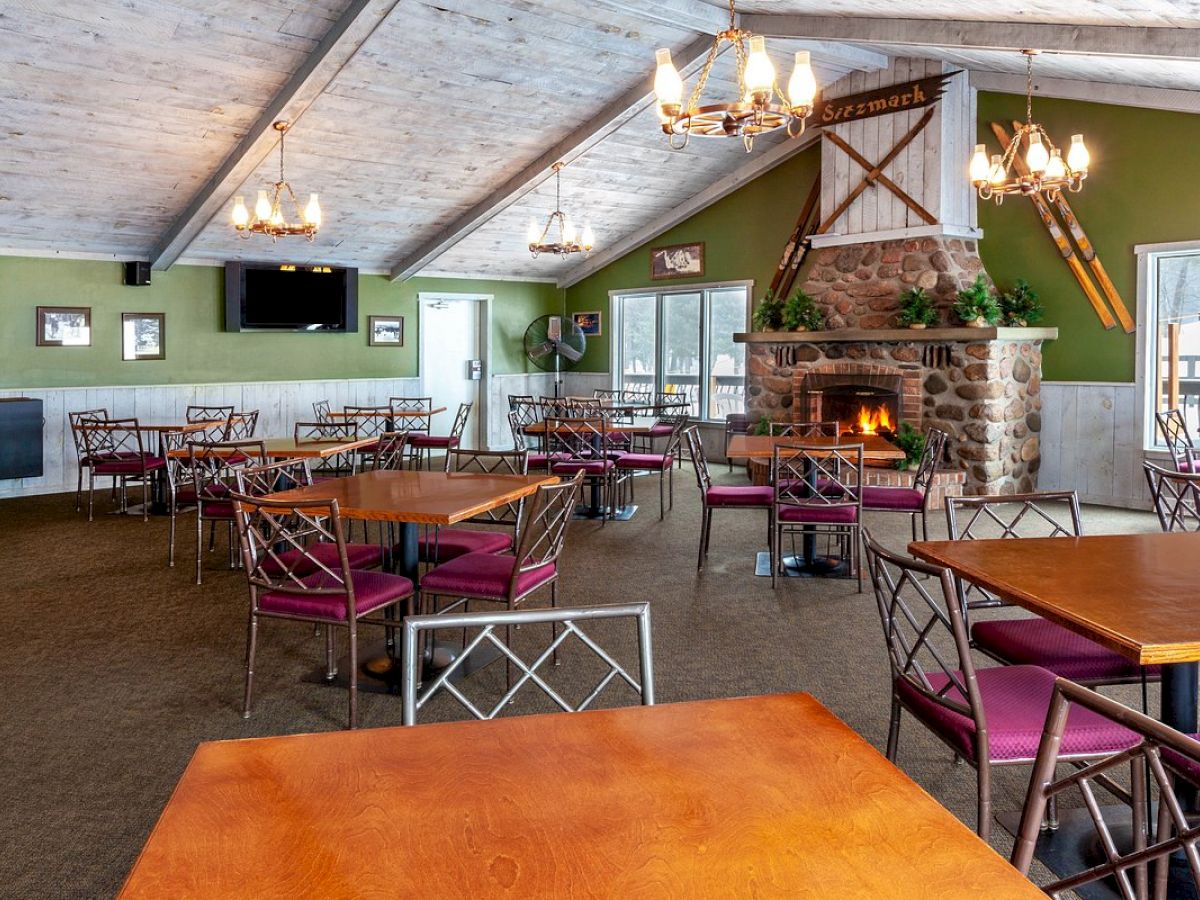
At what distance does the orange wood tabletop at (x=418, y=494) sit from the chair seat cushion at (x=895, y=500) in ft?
7.30

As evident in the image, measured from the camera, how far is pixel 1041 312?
813cm

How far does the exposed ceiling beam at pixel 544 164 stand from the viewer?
7.55m

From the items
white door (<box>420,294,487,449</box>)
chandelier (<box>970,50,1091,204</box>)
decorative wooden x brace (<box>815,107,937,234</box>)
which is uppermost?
decorative wooden x brace (<box>815,107,937,234</box>)

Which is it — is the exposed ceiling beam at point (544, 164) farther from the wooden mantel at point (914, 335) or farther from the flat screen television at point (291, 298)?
the wooden mantel at point (914, 335)

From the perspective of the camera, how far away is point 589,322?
12.5 meters

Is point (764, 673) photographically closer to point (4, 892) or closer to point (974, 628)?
point (974, 628)

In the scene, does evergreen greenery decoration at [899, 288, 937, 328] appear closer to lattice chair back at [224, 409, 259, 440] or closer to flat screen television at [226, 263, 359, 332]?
lattice chair back at [224, 409, 259, 440]

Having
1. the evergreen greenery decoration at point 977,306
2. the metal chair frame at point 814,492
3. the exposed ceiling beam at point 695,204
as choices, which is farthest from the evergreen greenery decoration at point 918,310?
the metal chair frame at point 814,492

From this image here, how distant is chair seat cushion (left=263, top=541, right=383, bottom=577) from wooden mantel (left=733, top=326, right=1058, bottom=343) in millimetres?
5452

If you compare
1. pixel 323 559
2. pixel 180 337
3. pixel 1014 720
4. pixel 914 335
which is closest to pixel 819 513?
pixel 323 559

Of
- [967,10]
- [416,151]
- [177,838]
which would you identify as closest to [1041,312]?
[967,10]

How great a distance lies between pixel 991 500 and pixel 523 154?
669 centimetres

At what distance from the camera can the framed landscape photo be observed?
1095 centimetres

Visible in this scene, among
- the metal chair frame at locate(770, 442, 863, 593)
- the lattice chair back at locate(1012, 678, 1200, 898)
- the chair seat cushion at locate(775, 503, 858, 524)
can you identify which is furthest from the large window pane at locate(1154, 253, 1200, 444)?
the lattice chair back at locate(1012, 678, 1200, 898)
